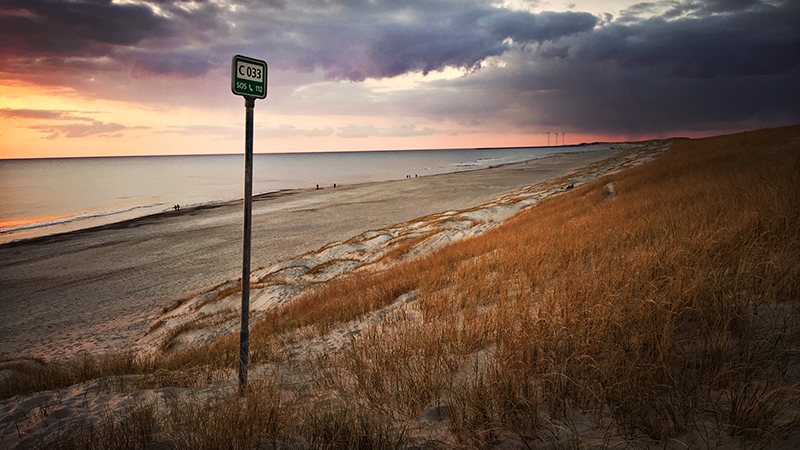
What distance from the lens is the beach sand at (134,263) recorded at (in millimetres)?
13844

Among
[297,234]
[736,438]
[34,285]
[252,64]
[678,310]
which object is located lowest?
[34,285]

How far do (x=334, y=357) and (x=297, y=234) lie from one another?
955 inches

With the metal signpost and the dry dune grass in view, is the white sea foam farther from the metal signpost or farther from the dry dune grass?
the metal signpost

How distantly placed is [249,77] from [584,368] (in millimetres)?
4233

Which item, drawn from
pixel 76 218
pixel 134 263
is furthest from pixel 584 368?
pixel 76 218

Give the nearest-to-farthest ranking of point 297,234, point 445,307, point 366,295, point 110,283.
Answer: point 445,307
point 366,295
point 110,283
point 297,234

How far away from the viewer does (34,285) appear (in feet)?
62.9

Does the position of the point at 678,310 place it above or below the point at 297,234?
above

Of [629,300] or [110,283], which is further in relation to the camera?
[110,283]

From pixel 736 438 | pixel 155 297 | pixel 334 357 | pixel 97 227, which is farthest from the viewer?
pixel 97 227

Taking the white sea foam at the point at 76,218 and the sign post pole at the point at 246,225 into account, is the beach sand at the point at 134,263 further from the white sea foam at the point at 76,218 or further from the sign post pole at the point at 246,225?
the sign post pole at the point at 246,225

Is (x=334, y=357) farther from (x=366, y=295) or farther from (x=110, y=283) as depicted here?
(x=110, y=283)

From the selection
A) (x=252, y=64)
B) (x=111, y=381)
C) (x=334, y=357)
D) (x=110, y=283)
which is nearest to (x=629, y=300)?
(x=334, y=357)

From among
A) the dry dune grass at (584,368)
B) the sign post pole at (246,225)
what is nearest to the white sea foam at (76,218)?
the dry dune grass at (584,368)
